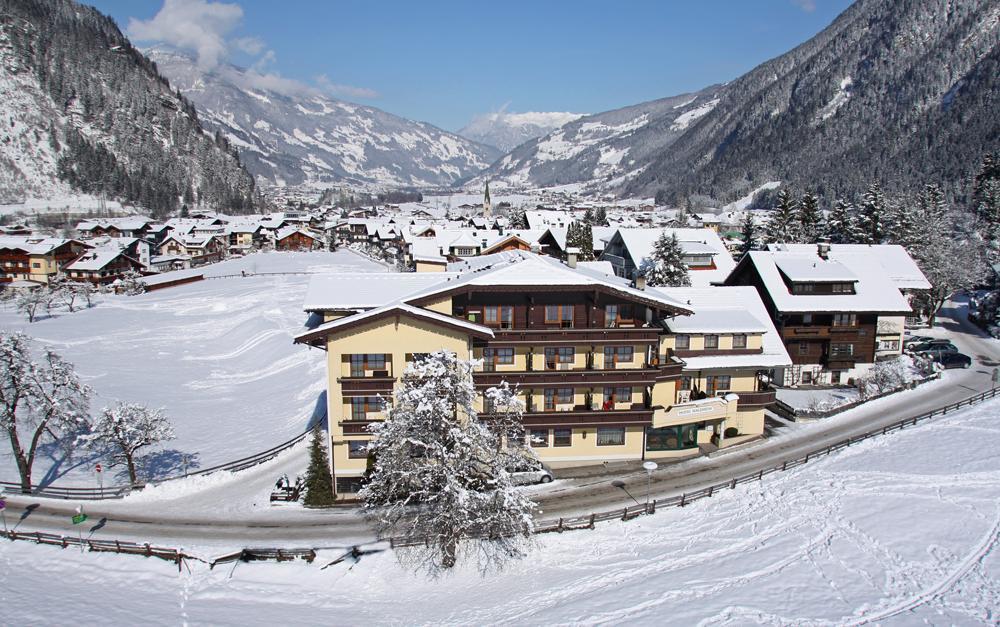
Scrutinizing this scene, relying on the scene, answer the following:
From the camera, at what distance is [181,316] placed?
3396 inches

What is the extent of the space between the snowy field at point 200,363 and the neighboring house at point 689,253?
123 feet

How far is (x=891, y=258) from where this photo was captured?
63125mm

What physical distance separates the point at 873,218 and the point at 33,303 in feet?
363

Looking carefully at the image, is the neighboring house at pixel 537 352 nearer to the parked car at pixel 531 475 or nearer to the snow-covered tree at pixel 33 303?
the parked car at pixel 531 475

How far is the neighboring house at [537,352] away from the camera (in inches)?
1320

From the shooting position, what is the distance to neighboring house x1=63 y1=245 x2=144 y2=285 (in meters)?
112

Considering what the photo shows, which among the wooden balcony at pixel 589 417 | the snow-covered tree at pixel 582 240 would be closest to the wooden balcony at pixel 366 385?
the wooden balcony at pixel 589 417

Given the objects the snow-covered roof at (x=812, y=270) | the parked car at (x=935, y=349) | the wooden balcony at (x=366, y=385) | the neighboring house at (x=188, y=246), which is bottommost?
the parked car at (x=935, y=349)

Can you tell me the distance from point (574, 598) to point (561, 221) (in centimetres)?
11410

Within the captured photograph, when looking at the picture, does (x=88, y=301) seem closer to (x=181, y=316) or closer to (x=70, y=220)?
(x=181, y=316)

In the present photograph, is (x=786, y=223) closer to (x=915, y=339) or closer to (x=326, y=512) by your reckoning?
(x=915, y=339)

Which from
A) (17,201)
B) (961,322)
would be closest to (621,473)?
(961,322)

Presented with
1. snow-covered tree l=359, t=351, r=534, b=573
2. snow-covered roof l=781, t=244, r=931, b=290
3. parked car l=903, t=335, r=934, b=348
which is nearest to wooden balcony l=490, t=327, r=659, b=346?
snow-covered tree l=359, t=351, r=534, b=573

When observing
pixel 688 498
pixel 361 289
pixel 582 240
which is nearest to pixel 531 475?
pixel 688 498
